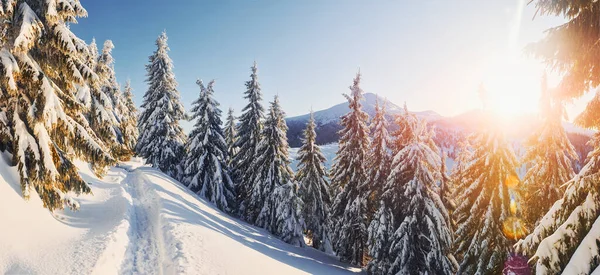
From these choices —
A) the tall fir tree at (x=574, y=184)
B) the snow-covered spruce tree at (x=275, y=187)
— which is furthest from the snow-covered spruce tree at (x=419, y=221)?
the tall fir tree at (x=574, y=184)

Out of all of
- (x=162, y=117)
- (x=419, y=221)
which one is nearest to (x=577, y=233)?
(x=419, y=221)

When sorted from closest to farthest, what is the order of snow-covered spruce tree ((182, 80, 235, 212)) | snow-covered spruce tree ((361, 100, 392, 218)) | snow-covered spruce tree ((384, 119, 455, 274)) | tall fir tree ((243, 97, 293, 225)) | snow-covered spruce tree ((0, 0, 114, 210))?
snow-covered spruce tree ((0, 0, 114, 210)) → snow-covered spruce tree ((384, 119, 455, 274)) → snow-covered spruce tree ((361, 100, 392, 218)) → tall fir tree ((243, 97, 293, 225)) → snow-covered spruce tree ((182, 80, 235, 212))

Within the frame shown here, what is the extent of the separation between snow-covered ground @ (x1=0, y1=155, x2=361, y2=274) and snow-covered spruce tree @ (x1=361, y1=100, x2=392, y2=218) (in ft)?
21.6

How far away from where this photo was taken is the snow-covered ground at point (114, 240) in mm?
8969

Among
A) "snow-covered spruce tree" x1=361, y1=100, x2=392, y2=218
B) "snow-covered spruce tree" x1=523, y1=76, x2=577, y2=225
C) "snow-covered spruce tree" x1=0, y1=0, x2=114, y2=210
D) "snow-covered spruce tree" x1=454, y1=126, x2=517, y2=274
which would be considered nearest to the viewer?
"snow-covered spruce tree" x1=0, y1=0, x2=114, y2=210

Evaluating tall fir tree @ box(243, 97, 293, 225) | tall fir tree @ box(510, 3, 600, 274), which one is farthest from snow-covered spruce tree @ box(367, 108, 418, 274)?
tall fir tree @ box(510, 3, 600, 274)

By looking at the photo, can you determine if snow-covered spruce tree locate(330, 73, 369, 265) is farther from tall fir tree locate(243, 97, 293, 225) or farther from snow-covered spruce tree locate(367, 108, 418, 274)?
tall fir tree locate(243, 97, 293, 225)

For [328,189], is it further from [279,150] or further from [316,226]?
[279,150]

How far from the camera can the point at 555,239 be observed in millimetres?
5039

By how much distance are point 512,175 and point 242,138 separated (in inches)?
887

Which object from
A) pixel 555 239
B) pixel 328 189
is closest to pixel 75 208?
pixel 555 239

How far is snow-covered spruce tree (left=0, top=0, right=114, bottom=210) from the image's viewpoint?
32.8 ft

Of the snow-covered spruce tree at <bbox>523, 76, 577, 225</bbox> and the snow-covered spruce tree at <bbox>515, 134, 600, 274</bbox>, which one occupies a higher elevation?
the snow-covered spruce tree at <bbox>523, 76, 577, 225</bbox>

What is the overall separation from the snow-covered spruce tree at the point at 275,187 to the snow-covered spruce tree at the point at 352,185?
3.84 metres
